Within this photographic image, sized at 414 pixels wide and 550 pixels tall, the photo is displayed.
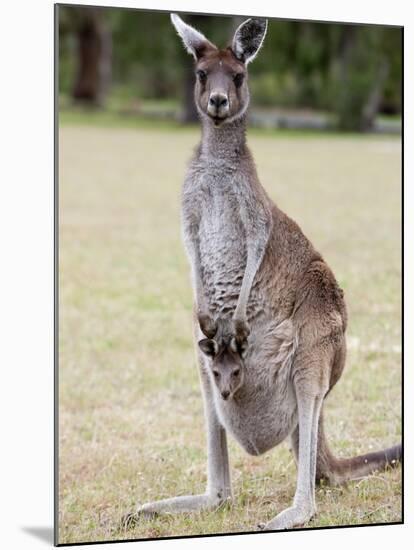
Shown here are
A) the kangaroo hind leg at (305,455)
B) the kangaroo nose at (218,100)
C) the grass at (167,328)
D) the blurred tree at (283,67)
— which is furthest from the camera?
the blurred tree at (283,67)

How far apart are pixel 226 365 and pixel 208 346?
0.10 metres

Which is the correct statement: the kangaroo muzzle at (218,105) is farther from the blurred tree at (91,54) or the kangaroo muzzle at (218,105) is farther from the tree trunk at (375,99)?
the blurred tree at (91,54)

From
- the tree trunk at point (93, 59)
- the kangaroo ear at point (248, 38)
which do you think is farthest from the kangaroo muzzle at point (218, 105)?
the tree trunk at point (93, 59)

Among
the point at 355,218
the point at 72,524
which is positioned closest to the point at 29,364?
the point at 72,524

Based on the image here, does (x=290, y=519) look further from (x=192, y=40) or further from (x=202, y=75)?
(x=192, y=40)

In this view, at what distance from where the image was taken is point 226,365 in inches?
185

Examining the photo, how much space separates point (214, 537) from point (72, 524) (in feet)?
1.90

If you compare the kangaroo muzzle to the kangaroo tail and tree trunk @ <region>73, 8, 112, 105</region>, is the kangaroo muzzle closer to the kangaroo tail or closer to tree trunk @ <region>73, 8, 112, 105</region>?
the kangaroo tail

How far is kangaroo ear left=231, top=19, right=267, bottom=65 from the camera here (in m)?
4.65

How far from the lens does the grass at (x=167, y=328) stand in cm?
527

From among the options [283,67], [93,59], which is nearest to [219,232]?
[283,67]

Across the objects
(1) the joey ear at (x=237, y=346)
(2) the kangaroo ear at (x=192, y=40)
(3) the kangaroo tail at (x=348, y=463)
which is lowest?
(3) the kangaroo tail at (x=348, y=463)

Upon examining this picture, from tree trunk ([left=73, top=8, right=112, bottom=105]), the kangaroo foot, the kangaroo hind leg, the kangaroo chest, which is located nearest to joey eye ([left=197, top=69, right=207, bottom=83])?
the kangaroo chest

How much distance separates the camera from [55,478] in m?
4.55
